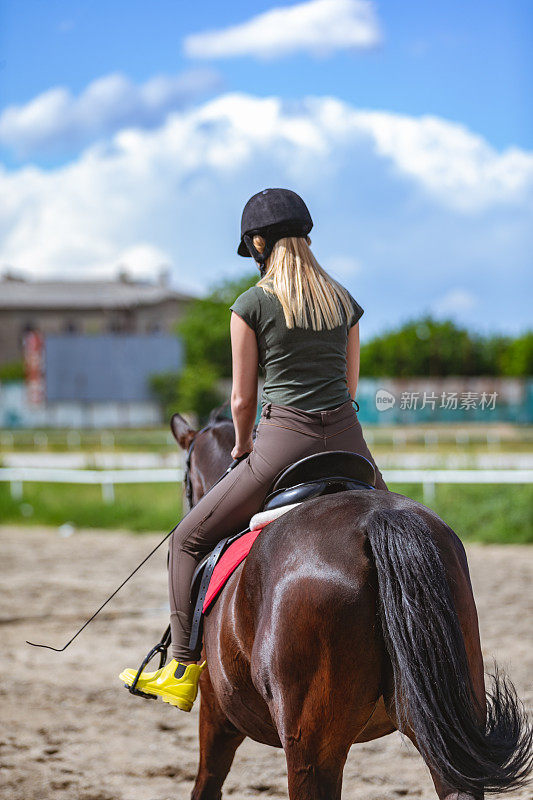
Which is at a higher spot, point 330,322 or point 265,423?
point 330,322

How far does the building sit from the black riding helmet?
7877cm

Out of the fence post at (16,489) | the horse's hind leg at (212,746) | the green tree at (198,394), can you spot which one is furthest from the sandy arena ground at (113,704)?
the green tree at (198,394)

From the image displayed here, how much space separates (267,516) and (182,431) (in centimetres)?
143

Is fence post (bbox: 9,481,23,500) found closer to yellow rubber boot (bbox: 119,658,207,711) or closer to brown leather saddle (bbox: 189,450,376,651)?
yellow rubber boot (bbox: 119,658,207,711)

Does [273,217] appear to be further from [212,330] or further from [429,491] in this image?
[212,330]

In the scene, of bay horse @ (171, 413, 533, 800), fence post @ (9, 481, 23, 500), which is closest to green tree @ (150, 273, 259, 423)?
fence post @ (9, 481, 23, 500)

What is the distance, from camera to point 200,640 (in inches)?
126

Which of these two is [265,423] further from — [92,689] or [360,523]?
[92,689]

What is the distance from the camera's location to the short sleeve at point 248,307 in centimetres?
291

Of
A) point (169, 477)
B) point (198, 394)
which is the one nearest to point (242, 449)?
point (169, 477)

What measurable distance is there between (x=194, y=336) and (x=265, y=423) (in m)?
64.9

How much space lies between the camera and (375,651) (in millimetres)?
2391

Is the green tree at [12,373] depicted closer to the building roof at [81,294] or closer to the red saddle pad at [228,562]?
the building roof at [81,294]

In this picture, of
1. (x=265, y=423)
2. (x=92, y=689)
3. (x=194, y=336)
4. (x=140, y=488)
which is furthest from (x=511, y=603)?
(x=194, y=336)
